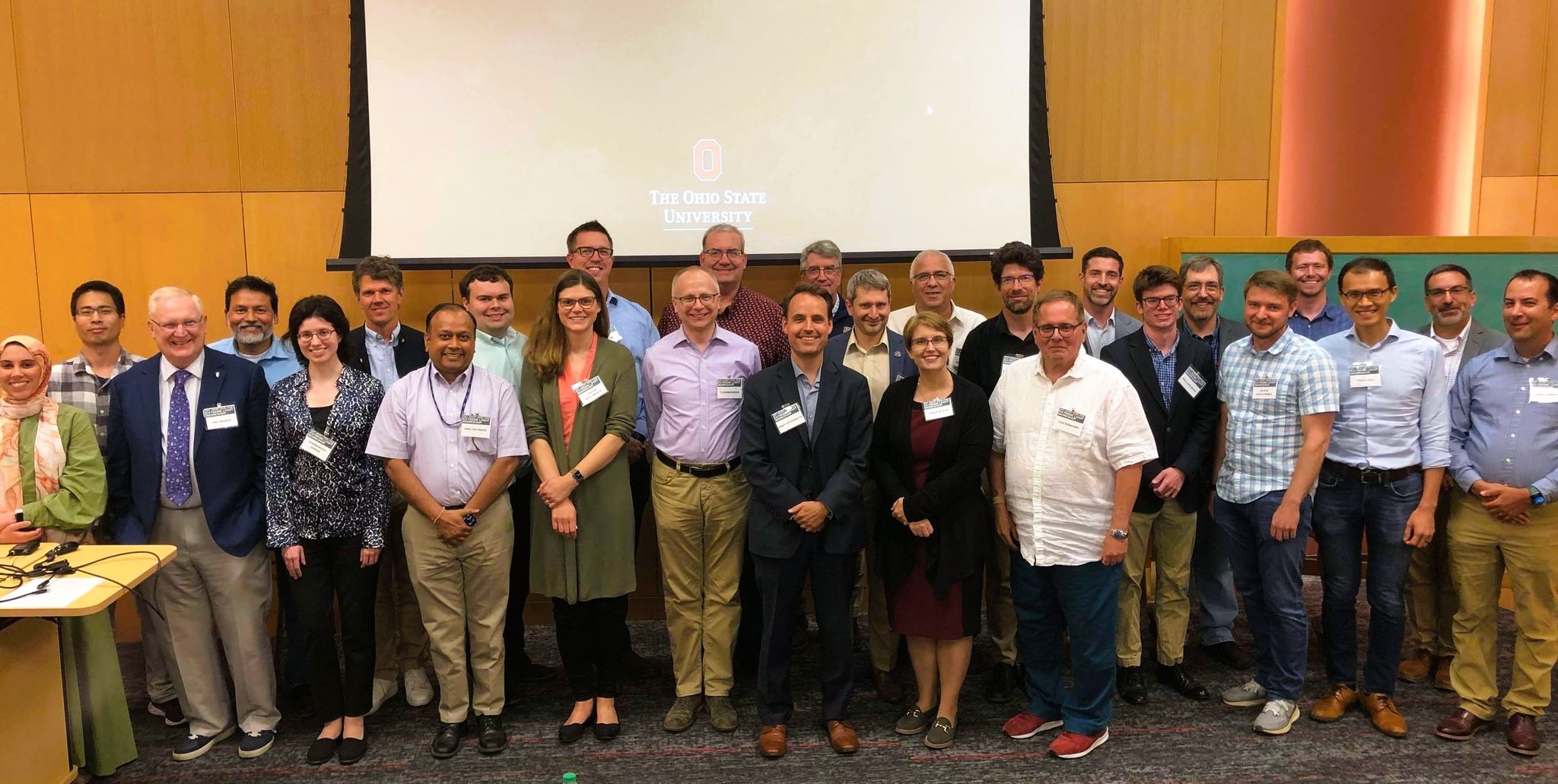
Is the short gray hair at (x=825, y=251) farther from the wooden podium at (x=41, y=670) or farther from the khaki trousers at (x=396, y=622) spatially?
the wooden podium at (x=41, y=670)

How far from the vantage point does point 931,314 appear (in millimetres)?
2904

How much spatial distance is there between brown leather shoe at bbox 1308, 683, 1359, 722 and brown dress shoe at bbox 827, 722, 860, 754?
166 cm

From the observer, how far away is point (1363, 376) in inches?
120

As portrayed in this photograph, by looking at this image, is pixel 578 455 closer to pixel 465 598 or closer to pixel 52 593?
pixel 465 598

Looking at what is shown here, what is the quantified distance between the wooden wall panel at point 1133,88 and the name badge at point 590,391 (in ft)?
8.83

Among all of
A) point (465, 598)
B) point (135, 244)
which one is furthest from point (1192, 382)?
point (135, 244)

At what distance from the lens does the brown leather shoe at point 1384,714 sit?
3092mm

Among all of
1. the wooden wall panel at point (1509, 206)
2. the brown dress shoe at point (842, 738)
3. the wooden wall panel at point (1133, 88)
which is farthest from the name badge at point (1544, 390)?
the brown dress shoe at point (842, 738)

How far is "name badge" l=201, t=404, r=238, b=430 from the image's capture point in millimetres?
2961

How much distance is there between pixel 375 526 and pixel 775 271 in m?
2.21

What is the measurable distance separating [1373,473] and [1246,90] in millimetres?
2260

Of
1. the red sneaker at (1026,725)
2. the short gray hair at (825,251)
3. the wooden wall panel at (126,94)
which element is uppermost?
the wooden wall panel at (126,94)

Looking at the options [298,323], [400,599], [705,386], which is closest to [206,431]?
[298,323]

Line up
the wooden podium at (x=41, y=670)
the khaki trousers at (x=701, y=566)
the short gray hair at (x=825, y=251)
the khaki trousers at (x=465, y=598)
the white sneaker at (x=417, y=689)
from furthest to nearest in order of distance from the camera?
1. the short gray hair at (x=825, y=251)
2. the white sneaker at (x=417, y=689)
3. the khaki trousers at (x=701, y=566)
4. the khaki trousers at (x=465, y=598)
5. the wooden podium at (x=41, y=670)
